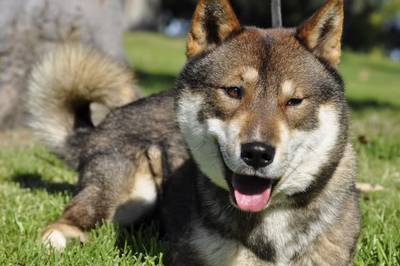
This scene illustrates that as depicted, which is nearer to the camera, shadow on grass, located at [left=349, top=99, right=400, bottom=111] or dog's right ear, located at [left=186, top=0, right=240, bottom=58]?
dog's right ear, located at [left=186, top=0, right=240, bottom=58]

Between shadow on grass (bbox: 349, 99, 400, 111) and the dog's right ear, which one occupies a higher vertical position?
the dog's right ear

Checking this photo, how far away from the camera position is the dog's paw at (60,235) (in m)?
4.03

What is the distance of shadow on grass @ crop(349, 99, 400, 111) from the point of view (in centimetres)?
1137

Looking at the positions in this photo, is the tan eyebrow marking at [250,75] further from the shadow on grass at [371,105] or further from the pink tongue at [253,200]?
the shadow on grass at [371,105]

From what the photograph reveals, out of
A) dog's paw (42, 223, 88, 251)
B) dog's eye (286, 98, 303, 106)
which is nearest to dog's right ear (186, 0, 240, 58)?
dog's eye (286, 98, 303, 106)

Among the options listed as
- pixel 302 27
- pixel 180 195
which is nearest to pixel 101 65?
pixel 180 195

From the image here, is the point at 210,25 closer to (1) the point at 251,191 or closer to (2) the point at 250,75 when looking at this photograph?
(2) the point at 250,75

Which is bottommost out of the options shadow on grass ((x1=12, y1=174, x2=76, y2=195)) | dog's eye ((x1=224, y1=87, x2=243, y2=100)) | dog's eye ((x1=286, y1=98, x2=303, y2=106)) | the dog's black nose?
shadow on grass ((x1=12, y1=174, x2=76, y2=195))

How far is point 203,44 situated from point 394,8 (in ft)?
141

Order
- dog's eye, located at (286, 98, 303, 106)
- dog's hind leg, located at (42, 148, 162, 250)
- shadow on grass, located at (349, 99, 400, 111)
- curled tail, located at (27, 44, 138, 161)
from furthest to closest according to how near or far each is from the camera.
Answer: shadow on grass, located at (349, 99, 400, 111) → curled tail, located at (27, 44, 138, 161) → dog's hind leg, located at (42, 148, 162, 250) → dog's eye, located at (286, 98, 303, 106)

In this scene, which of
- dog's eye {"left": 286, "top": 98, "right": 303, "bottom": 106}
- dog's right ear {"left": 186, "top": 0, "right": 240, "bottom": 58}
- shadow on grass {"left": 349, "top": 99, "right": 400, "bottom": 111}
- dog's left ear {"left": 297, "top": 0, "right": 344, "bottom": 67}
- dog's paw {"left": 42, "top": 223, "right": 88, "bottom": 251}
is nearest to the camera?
dog's eye {"left": 286, "top": 98, "right": 303, "bottom": 106}

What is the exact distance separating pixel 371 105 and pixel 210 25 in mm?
8929

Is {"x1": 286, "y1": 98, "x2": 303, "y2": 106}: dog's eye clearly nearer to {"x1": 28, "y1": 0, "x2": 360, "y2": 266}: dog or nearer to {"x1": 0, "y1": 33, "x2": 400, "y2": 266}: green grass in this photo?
{"x1": 28, "y1": 0, "x2": 360, "y2": 266}: dog

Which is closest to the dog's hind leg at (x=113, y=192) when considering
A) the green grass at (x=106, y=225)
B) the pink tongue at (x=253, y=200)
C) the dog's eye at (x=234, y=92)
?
the green grass at (x=106, y=225)
